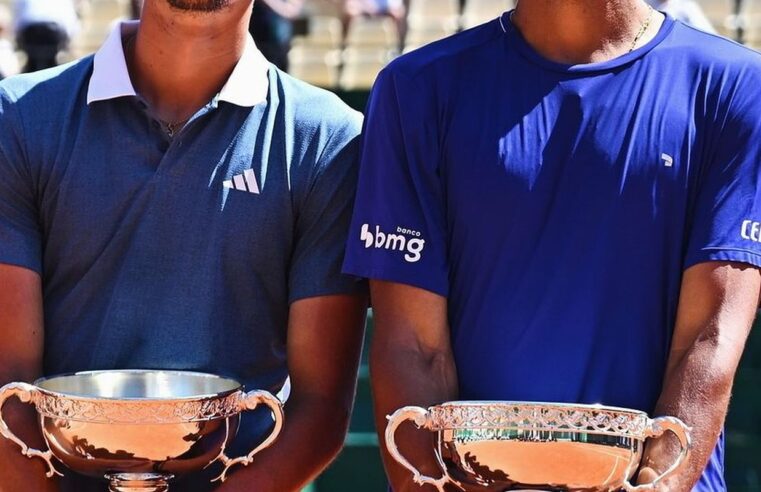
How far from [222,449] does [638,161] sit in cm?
89

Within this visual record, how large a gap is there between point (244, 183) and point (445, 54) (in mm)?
470

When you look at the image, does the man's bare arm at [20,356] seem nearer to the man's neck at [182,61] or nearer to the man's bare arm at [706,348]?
the man's neck at [182,61]

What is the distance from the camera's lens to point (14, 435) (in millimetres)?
2598

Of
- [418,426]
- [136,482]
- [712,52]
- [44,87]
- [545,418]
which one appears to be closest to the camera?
[545,418]

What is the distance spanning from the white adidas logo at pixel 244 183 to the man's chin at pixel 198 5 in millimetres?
331

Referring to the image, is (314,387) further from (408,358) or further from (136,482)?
(136,482)

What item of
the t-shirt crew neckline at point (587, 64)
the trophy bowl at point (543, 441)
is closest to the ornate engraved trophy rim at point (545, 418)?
the trophy bowl at point (543, 441)

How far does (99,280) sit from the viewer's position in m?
2.83

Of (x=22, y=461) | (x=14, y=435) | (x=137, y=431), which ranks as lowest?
(x=22, y=461)

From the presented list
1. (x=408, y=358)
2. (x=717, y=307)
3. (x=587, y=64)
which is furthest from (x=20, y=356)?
(x=717, y=307)

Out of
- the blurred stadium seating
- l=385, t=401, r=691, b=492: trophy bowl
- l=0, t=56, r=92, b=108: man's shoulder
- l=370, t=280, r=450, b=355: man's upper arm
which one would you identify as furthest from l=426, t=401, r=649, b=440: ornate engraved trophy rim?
the blurred stadium seating

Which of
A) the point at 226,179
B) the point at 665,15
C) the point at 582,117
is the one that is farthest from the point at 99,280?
the point at 665,15

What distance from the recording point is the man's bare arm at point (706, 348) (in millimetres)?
2475

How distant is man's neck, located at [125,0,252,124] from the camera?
2.90 m
